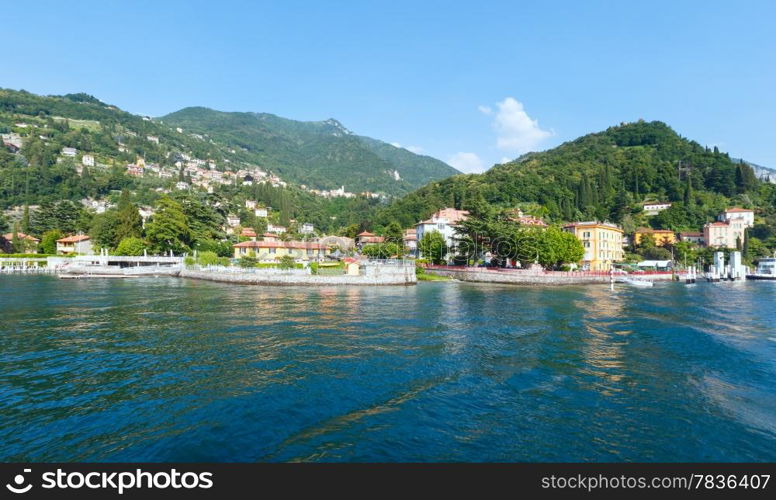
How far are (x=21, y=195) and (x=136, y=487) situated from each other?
194 m

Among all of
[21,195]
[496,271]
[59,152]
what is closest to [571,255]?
[496,271]

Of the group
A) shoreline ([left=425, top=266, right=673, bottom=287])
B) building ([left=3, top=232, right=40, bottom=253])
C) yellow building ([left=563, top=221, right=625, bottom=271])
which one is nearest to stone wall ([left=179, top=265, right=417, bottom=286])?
shoreline ([left=425, top=266, right=673, bottom=287])

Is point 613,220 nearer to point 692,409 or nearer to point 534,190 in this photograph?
point 534,190

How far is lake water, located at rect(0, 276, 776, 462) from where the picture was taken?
9.86m

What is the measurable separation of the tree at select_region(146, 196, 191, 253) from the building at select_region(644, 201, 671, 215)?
439ft

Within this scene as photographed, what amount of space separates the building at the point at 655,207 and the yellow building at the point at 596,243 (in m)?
52.6

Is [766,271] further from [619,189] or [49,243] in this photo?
[49,243]

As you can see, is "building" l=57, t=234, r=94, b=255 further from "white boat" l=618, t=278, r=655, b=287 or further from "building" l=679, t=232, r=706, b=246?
"building" l=679, t=232, r=706, b=246

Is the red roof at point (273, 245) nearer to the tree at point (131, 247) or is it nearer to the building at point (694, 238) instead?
the tree at point (131, 247)

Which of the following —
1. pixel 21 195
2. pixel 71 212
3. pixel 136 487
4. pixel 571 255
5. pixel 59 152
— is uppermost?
pixel 59 152

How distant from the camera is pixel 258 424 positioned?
11.0m

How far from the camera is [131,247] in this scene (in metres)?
75.6

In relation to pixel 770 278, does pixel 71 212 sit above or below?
above

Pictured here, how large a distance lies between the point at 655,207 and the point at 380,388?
147 meters
